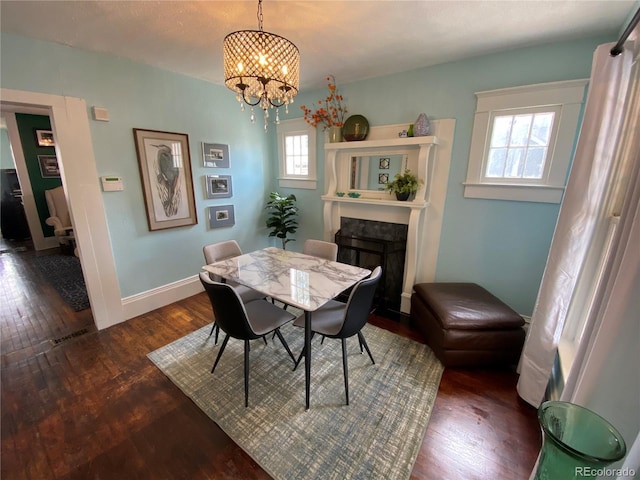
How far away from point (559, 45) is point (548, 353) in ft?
→ 7.17

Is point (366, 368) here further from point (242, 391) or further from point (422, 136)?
point (422, 136)

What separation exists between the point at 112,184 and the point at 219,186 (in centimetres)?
108

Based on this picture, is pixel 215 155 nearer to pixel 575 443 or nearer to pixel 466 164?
pixel 466 164

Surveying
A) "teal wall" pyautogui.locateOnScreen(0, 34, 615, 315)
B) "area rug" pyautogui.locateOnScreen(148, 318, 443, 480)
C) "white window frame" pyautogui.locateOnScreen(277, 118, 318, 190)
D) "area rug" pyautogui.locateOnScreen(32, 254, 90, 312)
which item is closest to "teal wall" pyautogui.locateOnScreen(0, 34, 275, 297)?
"teal wall" pyautogui.locateOnScreen(0, 34, 615, 315)

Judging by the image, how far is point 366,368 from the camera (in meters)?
1.99

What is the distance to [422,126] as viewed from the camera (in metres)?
2.38

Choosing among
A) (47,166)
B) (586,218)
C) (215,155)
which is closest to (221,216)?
(215,155)

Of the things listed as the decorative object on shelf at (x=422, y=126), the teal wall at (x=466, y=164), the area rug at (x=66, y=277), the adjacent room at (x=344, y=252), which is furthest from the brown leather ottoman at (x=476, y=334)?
the area rug at (x=66, y=277)

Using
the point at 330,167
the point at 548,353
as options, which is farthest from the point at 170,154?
the point at 548,353

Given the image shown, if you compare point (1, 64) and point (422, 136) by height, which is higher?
point (1, 64)

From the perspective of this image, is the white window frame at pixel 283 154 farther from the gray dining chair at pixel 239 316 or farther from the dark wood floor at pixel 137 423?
the dark wood floor at pixel 137 423

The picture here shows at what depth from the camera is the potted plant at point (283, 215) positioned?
3.52 meters

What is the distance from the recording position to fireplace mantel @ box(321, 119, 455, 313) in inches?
95.7

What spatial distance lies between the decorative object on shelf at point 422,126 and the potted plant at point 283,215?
1804 mm
